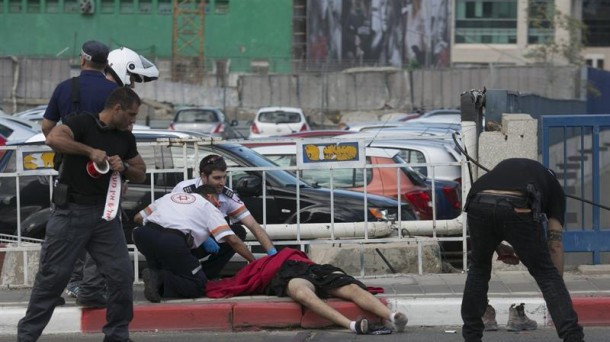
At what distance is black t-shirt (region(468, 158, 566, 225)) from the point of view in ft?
21.7

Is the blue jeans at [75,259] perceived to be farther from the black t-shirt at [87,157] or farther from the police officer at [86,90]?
the police officer at [86,90]

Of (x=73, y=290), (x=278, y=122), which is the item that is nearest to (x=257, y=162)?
(x=73, y=290)

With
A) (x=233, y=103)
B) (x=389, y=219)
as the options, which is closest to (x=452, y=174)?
(x=389, y=219)

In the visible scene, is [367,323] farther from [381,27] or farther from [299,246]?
[381,27]

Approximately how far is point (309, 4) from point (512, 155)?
6213cm

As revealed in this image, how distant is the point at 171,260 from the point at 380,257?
215 centimetres

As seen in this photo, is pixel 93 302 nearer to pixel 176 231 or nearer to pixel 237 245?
pixel 176 231

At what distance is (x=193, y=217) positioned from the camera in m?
8.30

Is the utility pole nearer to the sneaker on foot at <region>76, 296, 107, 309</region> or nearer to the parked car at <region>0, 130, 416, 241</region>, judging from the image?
the parked car at <region>0, 130, 416, 241</region>

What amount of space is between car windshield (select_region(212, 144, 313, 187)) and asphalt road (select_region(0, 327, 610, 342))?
2882mm

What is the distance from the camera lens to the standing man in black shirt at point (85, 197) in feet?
22.0

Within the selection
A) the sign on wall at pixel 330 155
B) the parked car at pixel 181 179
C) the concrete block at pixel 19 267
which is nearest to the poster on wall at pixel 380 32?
the parked car at pixel 181 179

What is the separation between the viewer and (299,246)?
951 centimetres

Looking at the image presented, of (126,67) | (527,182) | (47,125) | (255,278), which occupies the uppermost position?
(126,67)
